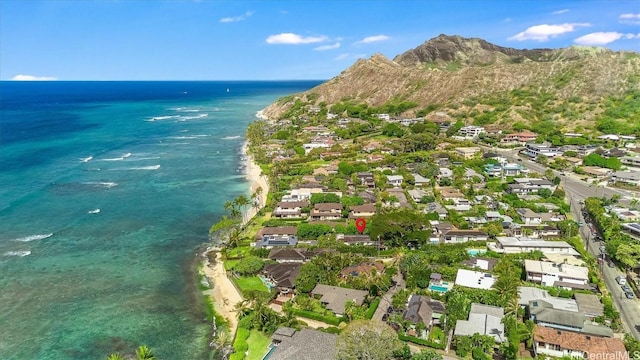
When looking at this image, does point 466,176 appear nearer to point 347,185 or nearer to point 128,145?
point 347,185

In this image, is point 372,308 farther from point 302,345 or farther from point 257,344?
point 257,344

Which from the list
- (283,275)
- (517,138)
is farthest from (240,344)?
(517,138)

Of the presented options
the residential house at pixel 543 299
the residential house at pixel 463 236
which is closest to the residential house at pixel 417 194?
the residential house at pixel 463 236

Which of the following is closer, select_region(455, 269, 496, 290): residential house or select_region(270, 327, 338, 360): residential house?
select_region(270, 327, 338, 360): residential house

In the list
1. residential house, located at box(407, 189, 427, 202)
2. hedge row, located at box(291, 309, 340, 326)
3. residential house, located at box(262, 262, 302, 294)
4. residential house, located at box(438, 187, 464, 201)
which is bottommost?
hedge row, located at box(291, 309, 340, 326)

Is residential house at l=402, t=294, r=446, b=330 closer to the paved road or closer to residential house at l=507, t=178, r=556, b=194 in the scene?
the paved road

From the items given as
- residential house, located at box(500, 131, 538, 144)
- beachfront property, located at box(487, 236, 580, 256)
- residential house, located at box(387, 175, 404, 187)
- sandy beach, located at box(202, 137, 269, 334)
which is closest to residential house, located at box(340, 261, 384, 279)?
sandy beach, located at box(202, 137, 269, 334)

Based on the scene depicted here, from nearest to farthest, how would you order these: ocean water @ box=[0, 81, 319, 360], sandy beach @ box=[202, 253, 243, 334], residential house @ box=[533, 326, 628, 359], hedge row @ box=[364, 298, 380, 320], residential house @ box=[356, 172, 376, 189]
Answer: residential house @ box=[533, 326, 628, 359], hedge row @ box=[364, 298, 380, 320], ocean water @ box=[0, 81, 319, 360], sandy beach @ box=[202, 253, 243, 334], residential house @ box=[356, 172, 376, 189]
